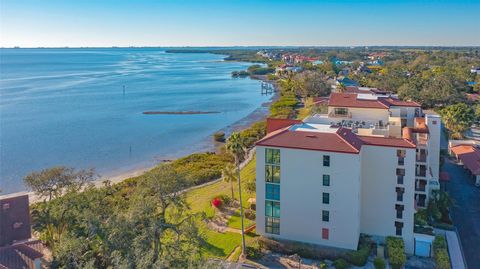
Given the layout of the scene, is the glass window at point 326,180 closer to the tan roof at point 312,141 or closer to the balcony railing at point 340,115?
the tan roof at point 312,141

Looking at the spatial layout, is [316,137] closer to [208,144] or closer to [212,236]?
[212,236]

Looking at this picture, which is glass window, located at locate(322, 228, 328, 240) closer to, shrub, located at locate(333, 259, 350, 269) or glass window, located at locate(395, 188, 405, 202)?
shrub, located at locate(333, 259, 350, 269)

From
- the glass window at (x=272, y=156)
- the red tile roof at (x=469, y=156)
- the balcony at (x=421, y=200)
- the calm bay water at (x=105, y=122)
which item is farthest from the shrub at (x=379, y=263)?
the calm bay water at (x=105, y=122)

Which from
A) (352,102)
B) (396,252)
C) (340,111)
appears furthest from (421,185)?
(352,102)

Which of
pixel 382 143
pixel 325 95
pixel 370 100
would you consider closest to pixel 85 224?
pixel 382 143

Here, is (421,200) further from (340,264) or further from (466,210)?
(340,264)

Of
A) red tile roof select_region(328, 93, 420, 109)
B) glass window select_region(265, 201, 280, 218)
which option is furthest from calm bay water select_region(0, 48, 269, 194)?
glass window select_region(265, 201, 280, 218)
